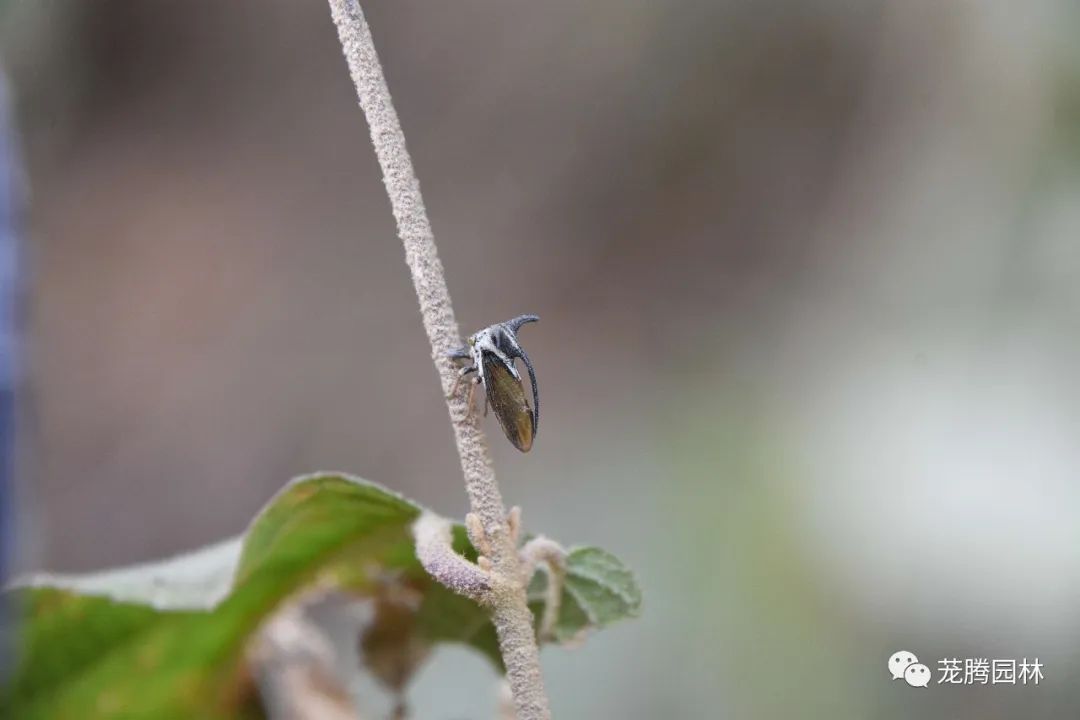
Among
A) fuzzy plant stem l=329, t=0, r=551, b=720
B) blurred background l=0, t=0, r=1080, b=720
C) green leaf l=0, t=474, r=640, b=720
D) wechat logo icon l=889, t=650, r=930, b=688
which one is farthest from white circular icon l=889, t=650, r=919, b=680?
fuzzy plant stem l=329, t=0, r=551, b=720

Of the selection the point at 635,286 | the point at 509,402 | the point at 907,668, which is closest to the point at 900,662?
the point at 907,668

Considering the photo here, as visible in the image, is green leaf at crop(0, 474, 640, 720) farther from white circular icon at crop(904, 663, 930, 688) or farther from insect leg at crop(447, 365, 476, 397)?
white circular icon at crop(904, 663, 930, 688)

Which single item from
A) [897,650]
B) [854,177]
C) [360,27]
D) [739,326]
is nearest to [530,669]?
[360,27]

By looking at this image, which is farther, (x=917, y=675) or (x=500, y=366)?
(x=917, y=675)

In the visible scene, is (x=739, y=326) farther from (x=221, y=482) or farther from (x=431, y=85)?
(x=221, y=482)

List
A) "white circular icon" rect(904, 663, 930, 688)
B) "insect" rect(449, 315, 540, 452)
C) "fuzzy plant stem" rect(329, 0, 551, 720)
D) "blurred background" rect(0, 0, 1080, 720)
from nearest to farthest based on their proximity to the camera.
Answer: "fuzzy plant stem" rect(329, 0, 551, 720) < "insect" rect(449, 315, 540, 452) < "white circular icon" rect(904, 663, 930, 688) < "blurred background" rect(0, 0, 1080, 720)

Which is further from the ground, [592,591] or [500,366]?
[500,366]

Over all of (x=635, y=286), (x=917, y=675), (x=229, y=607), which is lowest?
(x=229, y=607)

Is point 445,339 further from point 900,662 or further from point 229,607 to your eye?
point 900,662
